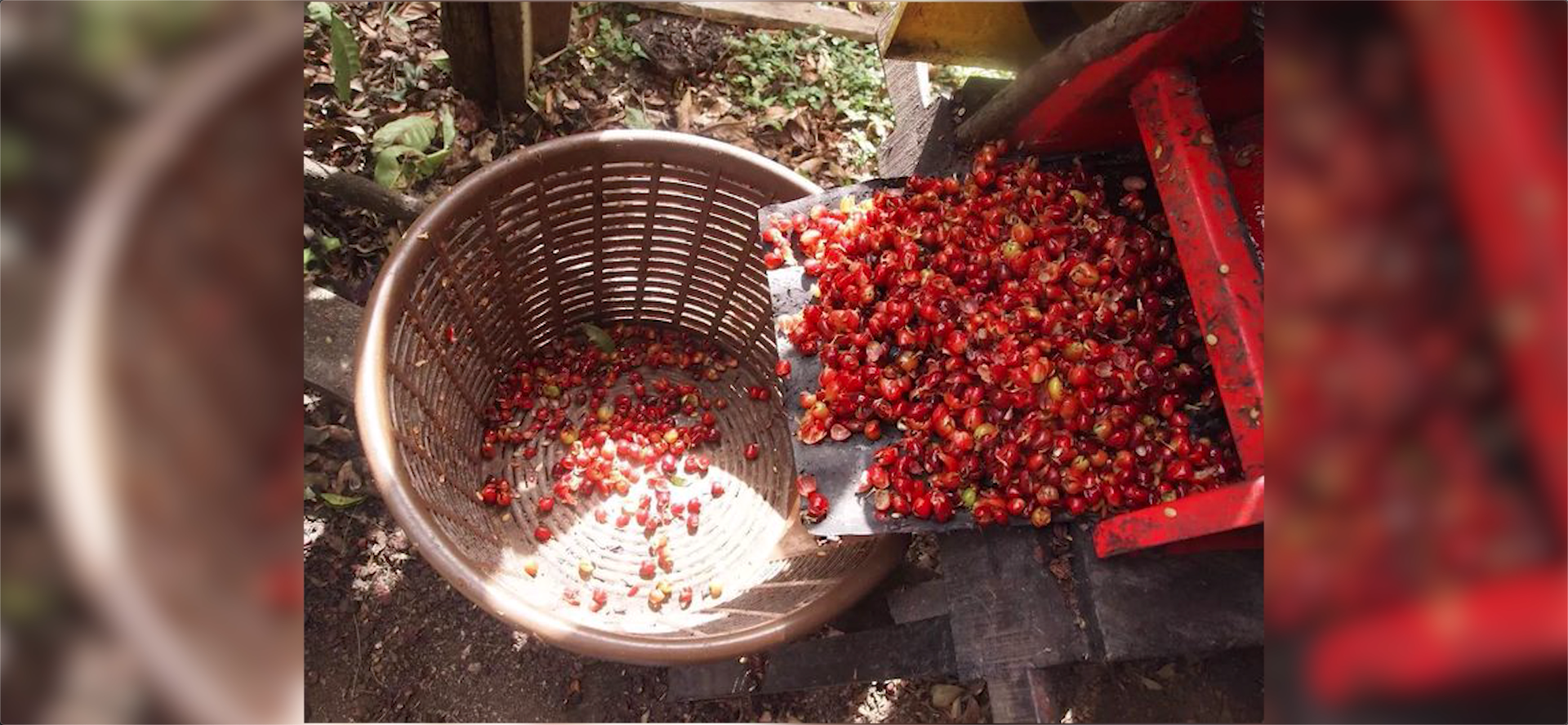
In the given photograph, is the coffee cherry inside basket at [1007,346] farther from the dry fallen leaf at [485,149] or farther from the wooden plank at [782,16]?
the wooden plank at [782,16]

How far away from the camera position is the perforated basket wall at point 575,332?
6.75 feet

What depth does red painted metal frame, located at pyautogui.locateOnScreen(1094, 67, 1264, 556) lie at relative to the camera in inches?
63.2

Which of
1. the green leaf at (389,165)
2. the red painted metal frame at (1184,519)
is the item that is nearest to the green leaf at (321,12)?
the green leaf at (389,165)

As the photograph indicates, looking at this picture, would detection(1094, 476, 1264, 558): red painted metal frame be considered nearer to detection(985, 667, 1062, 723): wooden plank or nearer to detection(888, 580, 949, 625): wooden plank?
detection(985, 667, 1062, 723): wooden plank

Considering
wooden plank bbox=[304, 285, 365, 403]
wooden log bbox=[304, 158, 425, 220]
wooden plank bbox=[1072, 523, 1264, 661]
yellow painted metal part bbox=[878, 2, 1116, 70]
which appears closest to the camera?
wooden plank bbox=[1072, 523, 1264, 661]

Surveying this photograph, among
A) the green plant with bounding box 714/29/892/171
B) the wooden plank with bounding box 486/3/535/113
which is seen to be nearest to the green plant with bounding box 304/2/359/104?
the wooden plank with bounding box 486/3/535/113

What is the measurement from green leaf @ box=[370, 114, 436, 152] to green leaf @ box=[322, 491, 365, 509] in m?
1.10

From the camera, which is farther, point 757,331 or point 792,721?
point 757,331

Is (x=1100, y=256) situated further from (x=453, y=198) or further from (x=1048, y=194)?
(x=453, y=198)

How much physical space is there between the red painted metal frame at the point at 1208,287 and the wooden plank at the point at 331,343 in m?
2.01

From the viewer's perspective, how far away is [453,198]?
2.37 metres
